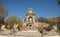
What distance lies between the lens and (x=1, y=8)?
163ft

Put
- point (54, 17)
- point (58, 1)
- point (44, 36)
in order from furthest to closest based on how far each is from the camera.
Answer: point (54, 17), point (58, 1), point (44, 36)

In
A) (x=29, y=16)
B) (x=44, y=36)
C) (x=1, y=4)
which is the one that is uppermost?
(x=1, y=4)

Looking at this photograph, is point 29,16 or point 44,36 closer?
point 44,36

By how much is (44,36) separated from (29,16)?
103 ft

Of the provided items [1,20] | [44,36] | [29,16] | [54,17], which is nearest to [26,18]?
[29,16]

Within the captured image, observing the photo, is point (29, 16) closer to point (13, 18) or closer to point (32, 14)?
point (32, 14)

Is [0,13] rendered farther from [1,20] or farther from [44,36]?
[44,36]

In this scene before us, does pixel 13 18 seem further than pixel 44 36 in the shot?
Yes

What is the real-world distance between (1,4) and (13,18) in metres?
12.4

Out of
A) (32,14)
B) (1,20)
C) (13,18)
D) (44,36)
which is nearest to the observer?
(44,36)

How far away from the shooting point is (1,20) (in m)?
47.3

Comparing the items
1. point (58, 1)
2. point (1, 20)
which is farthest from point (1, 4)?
point (58, 1)

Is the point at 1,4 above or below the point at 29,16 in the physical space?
above

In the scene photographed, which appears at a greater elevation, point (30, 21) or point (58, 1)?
point (58, 1)
